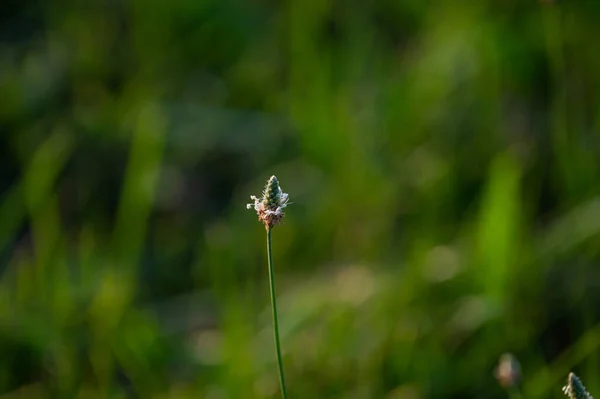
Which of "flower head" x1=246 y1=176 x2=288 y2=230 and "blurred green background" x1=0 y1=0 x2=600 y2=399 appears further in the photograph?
"blurred green background" x1=0 y1=0 x2=600 y2=399

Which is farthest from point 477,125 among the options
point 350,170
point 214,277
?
point 214,277

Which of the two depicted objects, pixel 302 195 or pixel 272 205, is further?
pixel 302 195

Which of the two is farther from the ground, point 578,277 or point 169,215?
point 169,215

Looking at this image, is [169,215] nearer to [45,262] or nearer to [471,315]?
[45,262]

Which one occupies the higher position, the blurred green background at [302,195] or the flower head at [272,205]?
the blurred green background at [302,195]

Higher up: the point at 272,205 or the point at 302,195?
the point at 302,195

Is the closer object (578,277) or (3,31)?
(578,277)

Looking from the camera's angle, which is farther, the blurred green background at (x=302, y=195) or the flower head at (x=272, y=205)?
the blurred green background at (x=302, y=195)

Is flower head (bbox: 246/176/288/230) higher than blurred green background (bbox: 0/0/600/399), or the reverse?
blurred green background (bbox: 0/0/600/399)
